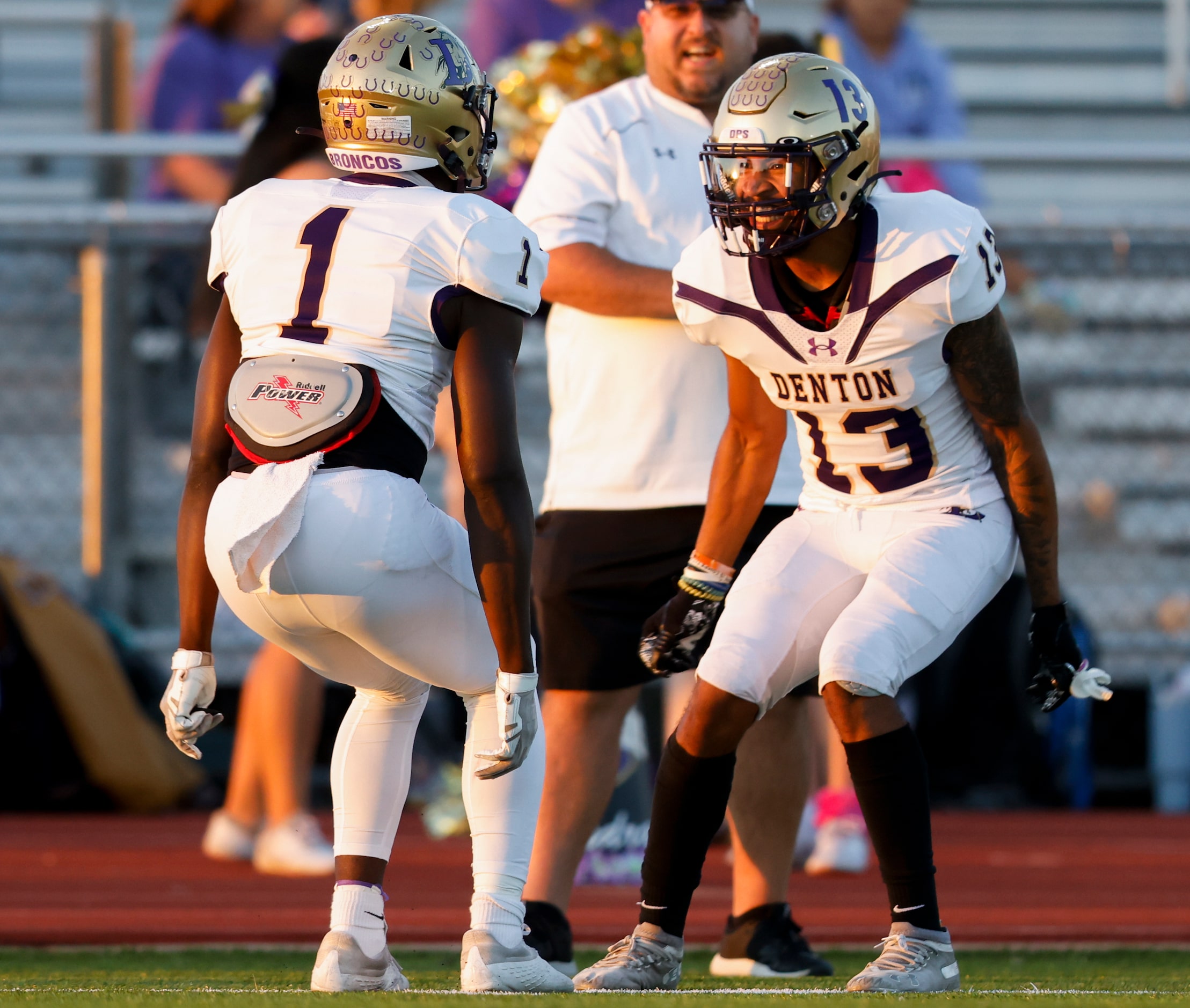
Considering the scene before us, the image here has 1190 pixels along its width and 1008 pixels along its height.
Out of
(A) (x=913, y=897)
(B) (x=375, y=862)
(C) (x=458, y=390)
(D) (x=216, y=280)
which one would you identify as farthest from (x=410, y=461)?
(A) (x=913, y=897)

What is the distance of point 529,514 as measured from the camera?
10.4ft

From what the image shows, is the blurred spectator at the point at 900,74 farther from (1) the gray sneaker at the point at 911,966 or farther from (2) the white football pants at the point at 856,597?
(1) the gray sneaker at the point at 911,966

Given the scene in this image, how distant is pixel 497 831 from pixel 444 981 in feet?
1.61

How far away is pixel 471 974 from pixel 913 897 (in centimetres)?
75

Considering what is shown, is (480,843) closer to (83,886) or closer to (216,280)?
(216,280)

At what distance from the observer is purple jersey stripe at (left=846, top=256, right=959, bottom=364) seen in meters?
3.35

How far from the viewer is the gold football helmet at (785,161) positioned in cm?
338

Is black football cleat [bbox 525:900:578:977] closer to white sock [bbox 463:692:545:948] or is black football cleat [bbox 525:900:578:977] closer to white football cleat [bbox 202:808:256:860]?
white sock [bbox 463:692:545:948]

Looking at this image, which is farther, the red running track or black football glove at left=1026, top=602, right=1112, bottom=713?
the red running track

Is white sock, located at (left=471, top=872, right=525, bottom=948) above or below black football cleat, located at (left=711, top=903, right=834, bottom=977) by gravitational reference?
above

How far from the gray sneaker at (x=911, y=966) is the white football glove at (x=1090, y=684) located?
520 millimetres

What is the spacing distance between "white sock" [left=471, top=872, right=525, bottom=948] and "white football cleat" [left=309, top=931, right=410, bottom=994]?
18 cm

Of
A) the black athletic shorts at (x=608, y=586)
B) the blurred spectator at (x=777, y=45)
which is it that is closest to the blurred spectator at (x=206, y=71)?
the blurred spectator at (x=777, y=45)

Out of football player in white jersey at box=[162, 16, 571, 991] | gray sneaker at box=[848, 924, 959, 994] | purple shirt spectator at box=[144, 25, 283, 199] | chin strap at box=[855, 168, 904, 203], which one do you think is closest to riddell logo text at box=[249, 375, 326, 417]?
football player in white jersey at box=[162, 16, 571, 991]
